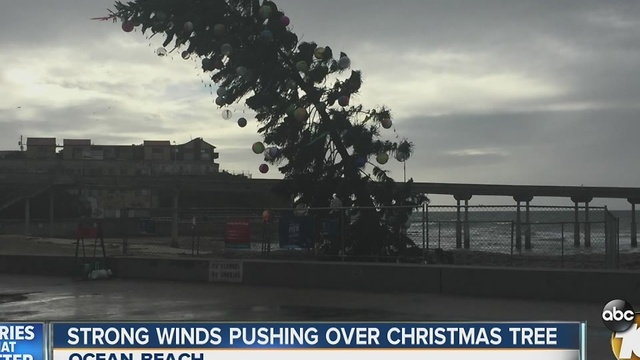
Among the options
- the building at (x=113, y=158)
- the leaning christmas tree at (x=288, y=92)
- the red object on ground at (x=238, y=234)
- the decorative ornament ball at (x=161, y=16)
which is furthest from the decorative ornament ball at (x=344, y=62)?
the building at (x=113, y=158)

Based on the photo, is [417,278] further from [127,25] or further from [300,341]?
[127,25]

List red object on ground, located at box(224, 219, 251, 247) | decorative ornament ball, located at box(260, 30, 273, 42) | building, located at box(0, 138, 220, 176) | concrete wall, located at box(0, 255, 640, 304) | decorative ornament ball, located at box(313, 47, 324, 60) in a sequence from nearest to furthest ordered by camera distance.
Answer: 1. concrete wall, located at box(0, 255, 640, 304)
2. red object on ground, located at box(224, 219, 251, 247)
3. decorative ornament ball, located at box(313, 47, 324, 60)
4. decorative ornament ball, located at box(260, 30, 273, 42)
5. building, located at box(0, 138, 220, 176)

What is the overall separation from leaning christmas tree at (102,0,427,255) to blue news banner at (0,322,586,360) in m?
18.1

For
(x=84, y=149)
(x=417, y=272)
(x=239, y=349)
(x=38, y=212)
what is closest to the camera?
(x=239, y=349)

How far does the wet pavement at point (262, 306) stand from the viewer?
35.1ft

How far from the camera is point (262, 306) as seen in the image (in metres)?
12.0

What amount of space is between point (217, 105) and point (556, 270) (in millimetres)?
13829

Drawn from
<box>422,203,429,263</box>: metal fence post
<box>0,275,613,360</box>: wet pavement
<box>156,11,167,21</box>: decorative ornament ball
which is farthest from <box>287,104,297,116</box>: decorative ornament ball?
<box>0,275,613,360</box>: wet pavement

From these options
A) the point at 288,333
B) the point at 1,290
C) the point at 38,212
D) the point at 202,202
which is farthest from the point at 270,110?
the point at 202,202

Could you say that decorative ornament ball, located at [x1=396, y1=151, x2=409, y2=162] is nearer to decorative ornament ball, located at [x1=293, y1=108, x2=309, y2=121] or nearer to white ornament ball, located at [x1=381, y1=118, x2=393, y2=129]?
white ornament ball, located at [x1=381, y1=118, x2=393, y2=129]

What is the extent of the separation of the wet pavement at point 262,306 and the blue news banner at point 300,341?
4.03m

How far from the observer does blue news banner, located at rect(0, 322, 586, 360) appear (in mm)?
4707

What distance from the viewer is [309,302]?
41.3ft

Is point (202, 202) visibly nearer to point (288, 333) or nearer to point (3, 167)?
point (3, 167)
